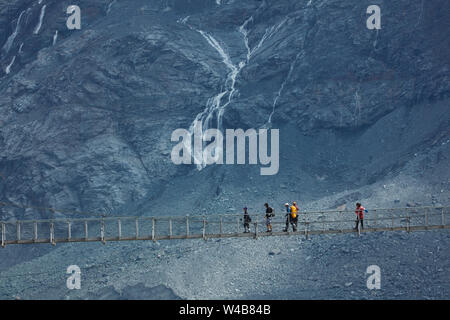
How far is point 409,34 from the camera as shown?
220 feet

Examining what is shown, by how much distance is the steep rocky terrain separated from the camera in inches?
2361

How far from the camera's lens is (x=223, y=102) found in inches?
2783

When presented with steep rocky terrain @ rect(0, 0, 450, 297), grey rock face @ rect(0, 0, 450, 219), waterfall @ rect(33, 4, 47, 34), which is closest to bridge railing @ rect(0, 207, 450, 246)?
steep rocky terrain @ rect(0, 0, 450, 297)

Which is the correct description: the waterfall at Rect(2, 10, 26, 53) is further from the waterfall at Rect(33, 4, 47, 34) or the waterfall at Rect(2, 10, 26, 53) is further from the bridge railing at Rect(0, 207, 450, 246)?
the bridge railing at Rect(0, 207, 450, 246)

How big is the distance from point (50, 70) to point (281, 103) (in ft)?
79.2

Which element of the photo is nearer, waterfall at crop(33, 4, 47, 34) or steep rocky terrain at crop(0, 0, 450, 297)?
steep rocky terrain at crop(0, 0, 450, 297)

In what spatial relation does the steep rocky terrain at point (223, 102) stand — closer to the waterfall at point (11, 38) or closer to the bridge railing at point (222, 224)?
the bridge railing at point (222, 224)

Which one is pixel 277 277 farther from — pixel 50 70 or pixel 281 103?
pixel 50 70

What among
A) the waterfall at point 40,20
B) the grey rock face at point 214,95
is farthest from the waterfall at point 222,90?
the waterfall at point 40,20

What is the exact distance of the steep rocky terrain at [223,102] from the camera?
2361 inches

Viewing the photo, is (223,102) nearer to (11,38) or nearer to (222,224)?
(222,224)

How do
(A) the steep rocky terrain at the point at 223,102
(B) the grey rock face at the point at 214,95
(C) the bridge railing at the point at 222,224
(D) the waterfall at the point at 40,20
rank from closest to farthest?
1. (C) the bridge railing at the point at 222,224
2. (A) the steep rocky terrain at the point at 223,102
3. (B) the grey rock face at the point at 214,95
4. (D) the waterfall at the point at 40,20

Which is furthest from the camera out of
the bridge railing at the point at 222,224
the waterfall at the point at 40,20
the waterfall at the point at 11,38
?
the waterfall at the point at 11,38

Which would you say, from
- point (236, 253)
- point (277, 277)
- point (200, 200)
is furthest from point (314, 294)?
point (200, 200)
